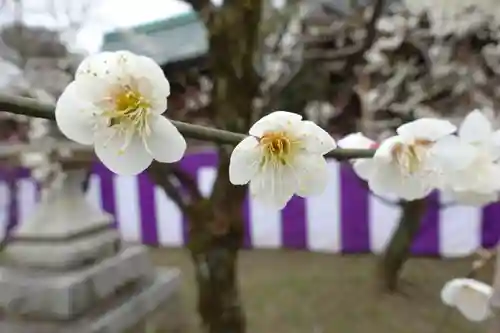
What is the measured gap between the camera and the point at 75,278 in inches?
46.4

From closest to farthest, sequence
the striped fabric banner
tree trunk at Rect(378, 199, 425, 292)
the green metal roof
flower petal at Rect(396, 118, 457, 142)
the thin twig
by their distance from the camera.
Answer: the thin twig < flower petal at Rect(396, 118, 457, 142) < tree trunk at Rect(378, 199, 425, 292) < the striped fabric banner < the green metal roof

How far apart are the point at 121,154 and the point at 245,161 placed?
0.19 feet

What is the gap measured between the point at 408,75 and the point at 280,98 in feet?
5.03

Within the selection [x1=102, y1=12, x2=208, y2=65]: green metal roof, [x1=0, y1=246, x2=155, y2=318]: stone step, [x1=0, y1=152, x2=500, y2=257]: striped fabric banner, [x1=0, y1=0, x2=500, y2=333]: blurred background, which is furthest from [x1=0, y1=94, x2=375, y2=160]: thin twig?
[x1=102, y1=12, x2=208, y2=65]: green metal roof

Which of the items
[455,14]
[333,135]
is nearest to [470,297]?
[333,135]

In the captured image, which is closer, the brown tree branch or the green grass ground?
the brown tree branch

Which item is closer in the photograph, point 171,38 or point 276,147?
point 276,147

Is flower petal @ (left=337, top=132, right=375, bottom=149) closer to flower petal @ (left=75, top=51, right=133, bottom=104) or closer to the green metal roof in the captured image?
flower petal @ (left=75, top=51, right=133, bottom=104)

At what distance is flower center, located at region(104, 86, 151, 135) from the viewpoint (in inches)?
10.1

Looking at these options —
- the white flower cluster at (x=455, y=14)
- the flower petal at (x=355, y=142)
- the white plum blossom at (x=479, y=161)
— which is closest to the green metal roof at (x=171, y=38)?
the white flower cluster at (x=455, y=14)

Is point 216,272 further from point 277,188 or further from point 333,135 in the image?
point 333,135

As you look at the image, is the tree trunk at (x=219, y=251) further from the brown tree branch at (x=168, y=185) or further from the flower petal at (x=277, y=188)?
the flower petal at (x=277, y=188)

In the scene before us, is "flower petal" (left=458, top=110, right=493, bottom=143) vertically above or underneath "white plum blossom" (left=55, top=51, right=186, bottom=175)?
underneath

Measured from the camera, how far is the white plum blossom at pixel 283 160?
0.90 ft
